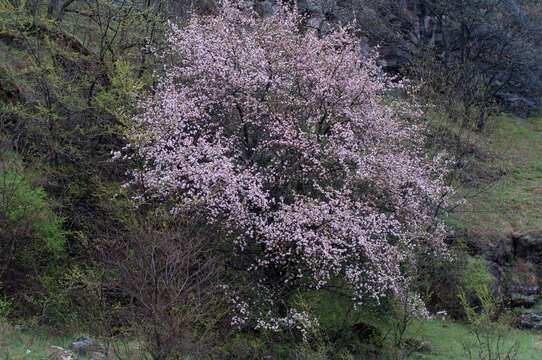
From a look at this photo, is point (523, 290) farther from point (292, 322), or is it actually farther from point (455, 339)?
point (292, 322)

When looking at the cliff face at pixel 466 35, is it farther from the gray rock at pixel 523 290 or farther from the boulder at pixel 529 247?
the gray rock at pixel 523 290

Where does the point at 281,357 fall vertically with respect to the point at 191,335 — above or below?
below

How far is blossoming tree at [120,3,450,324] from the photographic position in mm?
13789

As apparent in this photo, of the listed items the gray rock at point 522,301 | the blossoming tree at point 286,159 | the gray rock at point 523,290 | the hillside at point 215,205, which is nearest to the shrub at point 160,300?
the hillside at point 215,205

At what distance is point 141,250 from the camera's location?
9.96 meters

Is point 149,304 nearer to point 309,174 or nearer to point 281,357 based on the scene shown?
point 281,357

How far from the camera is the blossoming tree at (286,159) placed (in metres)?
13.8

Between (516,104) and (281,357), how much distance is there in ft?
134

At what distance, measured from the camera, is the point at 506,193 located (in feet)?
101

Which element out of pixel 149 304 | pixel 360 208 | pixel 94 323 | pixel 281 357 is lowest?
pixel 281 357

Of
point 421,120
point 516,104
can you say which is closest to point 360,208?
point 421,120

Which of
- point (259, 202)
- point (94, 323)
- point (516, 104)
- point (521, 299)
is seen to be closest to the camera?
point (94, 323)

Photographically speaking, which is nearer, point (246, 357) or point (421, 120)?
point (246, 357)

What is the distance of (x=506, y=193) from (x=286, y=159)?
21406 mm
